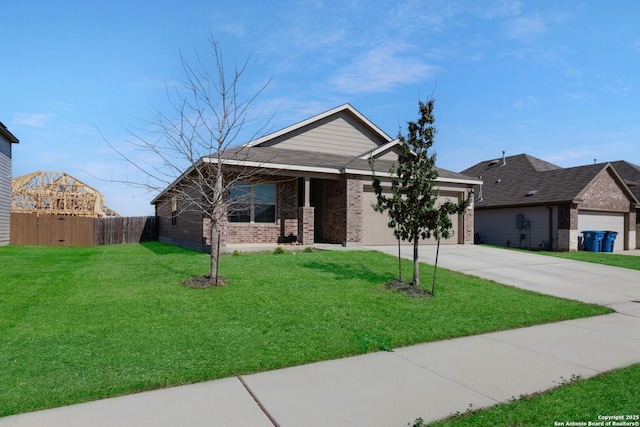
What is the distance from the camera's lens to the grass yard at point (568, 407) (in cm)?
326

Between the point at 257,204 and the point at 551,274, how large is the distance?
9847 millimetres

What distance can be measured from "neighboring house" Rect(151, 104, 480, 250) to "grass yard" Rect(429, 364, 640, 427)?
10.3m

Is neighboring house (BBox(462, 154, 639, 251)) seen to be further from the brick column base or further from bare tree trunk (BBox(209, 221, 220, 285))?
bare tree trunk (BBox(209, 221, 220, 285))

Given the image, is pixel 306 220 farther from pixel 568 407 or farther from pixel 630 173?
pixel 630 173

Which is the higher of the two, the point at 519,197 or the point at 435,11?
the point at 435,11

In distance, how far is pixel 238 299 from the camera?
23.6 ft

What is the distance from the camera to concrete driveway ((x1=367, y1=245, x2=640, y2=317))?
902 cm

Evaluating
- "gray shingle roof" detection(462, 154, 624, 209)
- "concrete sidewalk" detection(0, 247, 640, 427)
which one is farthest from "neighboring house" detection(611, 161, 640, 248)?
"concrete sidewalk" detection(0, 247, 640, 427)

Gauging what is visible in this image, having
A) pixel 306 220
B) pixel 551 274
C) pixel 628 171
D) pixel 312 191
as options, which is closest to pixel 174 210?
pixel 312 191

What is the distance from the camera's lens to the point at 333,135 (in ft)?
61.6

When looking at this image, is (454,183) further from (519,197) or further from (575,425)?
(575,425)

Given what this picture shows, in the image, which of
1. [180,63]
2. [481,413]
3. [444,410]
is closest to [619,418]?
[481,413]

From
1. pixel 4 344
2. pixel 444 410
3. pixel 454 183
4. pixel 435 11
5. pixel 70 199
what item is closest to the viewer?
pixel 444 410

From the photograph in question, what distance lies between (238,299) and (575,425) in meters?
5.30
